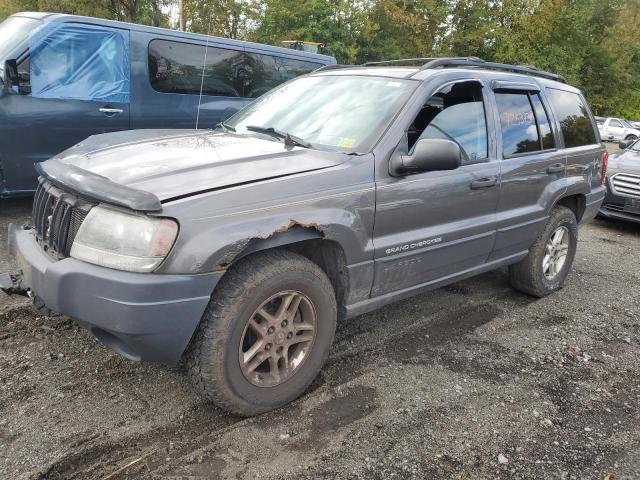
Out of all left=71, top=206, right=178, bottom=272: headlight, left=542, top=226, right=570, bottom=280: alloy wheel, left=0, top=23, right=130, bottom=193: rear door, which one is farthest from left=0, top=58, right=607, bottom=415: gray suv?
left=0, top=23, right=130, bottom=193: rear door

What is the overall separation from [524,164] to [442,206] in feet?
3.58

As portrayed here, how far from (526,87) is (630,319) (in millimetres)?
2125

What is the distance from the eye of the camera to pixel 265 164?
277cm

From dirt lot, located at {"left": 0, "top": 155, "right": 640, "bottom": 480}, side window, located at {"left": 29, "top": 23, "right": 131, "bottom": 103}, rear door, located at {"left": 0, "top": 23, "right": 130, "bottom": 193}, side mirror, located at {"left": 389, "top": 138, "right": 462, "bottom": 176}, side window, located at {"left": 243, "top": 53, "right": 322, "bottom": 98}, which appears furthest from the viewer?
side window, located at {"left": 243, "top": 53, "right": 322, "bottom": 98}

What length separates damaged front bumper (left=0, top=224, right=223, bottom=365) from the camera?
225 centimetres

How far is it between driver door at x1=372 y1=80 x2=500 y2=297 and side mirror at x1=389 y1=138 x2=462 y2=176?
0.08 meters

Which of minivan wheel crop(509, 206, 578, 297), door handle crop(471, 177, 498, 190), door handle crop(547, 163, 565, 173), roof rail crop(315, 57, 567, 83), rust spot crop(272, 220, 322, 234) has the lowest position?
minivan wheel crop(509, 206, 578, 297)

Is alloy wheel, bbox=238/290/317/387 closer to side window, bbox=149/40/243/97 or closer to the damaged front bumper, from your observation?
the damaged front bumper

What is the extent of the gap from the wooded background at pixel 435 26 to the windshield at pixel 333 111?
A: 56.7 ft

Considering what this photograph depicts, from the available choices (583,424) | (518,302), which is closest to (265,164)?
(583,424)

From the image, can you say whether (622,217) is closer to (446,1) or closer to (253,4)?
(253,4)

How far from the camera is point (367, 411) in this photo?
112 inches

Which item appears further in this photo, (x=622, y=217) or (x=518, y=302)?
(x=622, y=217)

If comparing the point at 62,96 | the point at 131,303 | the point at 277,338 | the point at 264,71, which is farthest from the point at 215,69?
the point at 131,303
